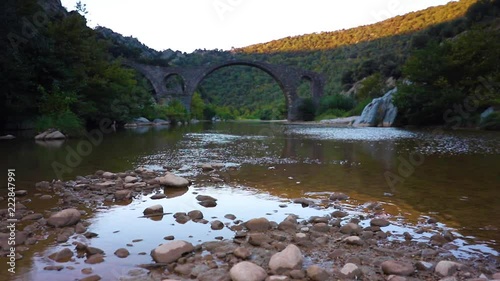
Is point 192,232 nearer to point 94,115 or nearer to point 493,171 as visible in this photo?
point 493,171

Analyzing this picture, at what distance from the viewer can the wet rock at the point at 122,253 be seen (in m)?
3.23

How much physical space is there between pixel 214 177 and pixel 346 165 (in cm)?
332

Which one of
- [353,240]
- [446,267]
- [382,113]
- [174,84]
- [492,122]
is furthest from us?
[174,84]

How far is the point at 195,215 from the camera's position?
14.6 ft

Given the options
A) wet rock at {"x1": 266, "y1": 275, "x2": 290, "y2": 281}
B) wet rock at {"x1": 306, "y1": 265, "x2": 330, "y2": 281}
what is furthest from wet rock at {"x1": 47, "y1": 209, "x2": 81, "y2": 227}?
wet rock at {"x1": 306, "y1": 265, "x2": 330, "y2": 281}

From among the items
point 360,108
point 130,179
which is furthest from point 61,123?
point 360,108

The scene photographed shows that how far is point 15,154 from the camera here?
10594 millimetres

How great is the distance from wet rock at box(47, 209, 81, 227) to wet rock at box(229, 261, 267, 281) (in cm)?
211

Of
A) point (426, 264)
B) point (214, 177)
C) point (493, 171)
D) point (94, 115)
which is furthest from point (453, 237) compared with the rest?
point (94, 115)

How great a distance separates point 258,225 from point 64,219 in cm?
204

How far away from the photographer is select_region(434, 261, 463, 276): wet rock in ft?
9.36

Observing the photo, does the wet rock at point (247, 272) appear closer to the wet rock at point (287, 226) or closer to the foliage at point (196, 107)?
the wet rock at point (287, 226)

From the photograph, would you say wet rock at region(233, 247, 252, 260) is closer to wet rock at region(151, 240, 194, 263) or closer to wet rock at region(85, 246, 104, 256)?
wet rock at region(151, 240, 194, 263)

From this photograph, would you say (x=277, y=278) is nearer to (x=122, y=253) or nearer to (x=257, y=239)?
(x=257, y=239)
